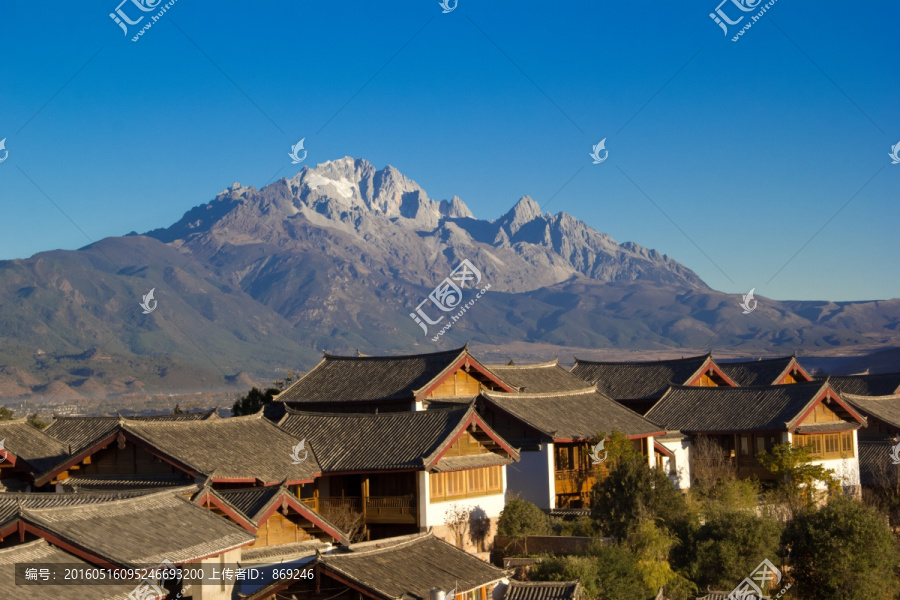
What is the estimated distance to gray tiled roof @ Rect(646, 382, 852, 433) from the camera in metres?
51.2

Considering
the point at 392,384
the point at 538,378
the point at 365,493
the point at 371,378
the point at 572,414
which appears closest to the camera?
the point at 365,493

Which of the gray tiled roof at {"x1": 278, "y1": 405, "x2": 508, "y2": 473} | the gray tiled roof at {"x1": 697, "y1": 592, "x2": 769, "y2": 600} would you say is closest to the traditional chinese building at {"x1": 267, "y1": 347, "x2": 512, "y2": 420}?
the gray tiled roof at {"x1": 278, "y1": 405, "x2": 508, "y2": 473}

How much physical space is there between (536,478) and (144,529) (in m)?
20.4

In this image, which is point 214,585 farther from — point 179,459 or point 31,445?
point 31,445

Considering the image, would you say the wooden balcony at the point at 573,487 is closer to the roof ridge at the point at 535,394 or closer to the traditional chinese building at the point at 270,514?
the roof ridge at the point at 535,394

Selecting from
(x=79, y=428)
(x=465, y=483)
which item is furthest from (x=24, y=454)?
(x=465, y=483)

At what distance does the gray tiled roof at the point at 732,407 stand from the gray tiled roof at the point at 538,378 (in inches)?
182

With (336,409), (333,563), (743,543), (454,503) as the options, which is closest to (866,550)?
(743,543)

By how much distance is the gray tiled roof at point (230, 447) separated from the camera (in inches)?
1337

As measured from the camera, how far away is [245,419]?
39.6 meters

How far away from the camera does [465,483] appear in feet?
128

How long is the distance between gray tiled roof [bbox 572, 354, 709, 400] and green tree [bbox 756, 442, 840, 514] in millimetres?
10946

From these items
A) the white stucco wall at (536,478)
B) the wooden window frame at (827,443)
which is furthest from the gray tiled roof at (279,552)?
the wooden window frame at (827,443)

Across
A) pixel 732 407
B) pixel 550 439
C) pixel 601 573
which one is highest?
pixel 732 407
